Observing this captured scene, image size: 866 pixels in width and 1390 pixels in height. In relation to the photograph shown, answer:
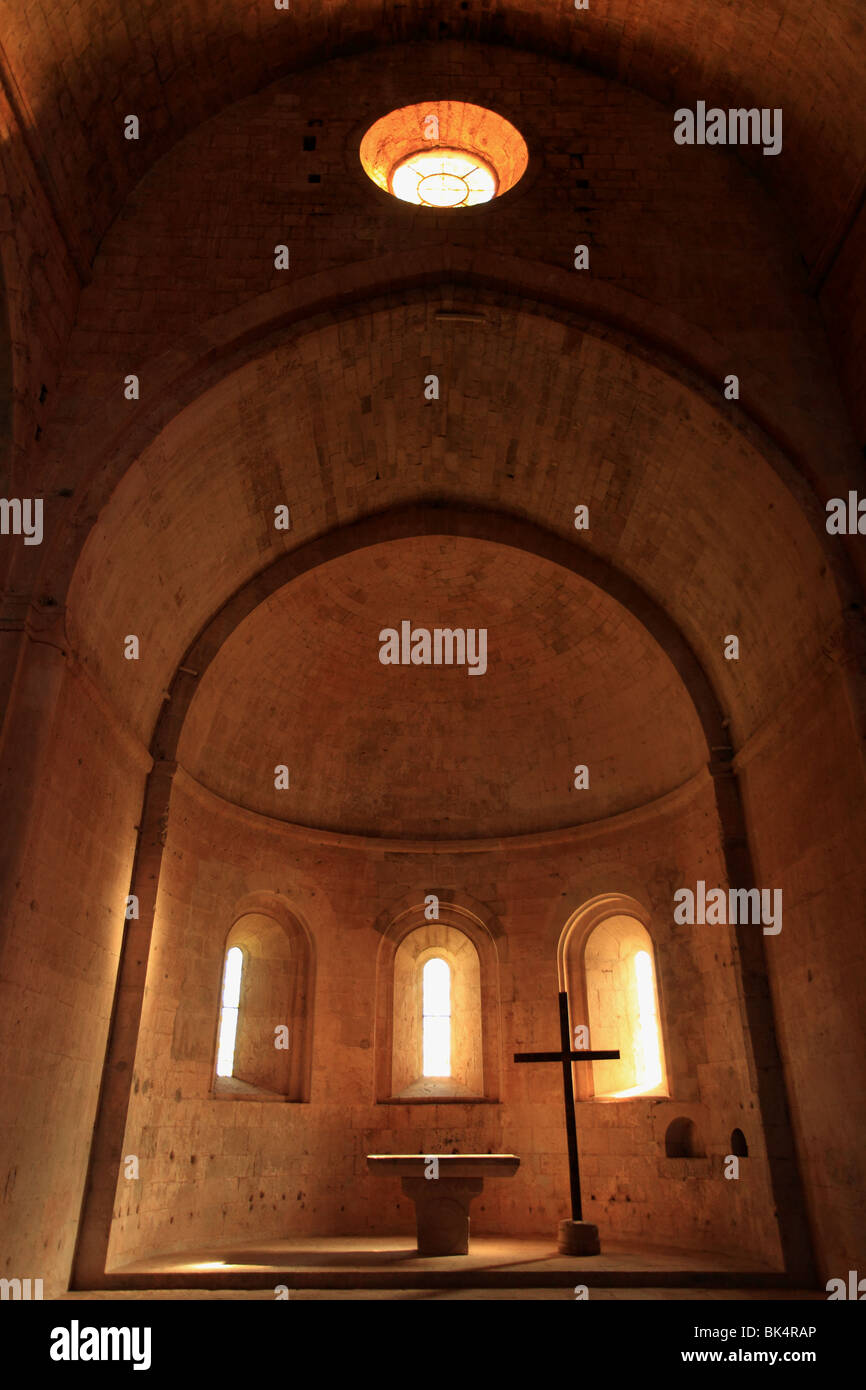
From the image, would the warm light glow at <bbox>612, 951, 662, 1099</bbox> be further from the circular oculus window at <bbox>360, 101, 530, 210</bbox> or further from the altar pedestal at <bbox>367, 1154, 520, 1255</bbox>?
the circular oculus window at <bbox>360, 101, 530, 210</bbox>

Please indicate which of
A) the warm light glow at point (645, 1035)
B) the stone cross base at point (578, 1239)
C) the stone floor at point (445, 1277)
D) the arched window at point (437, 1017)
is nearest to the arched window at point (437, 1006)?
the arched window at point (437, 1017)

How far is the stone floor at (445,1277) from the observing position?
26.4ft

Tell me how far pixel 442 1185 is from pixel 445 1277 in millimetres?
1094

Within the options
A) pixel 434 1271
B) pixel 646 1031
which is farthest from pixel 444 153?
pixel 434 1271

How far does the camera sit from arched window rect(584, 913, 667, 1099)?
12883 mm

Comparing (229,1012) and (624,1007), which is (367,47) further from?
(624,1007)

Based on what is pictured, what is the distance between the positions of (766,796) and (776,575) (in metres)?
2.55

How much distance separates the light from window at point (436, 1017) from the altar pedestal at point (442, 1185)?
167 inches

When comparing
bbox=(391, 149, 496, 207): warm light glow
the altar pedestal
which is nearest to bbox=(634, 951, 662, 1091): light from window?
the altar pedestal

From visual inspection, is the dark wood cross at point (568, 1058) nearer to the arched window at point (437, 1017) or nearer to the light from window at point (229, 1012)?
the arched window at point (437, 1017)

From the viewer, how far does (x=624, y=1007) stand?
13.4 metres

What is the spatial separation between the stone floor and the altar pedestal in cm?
21
